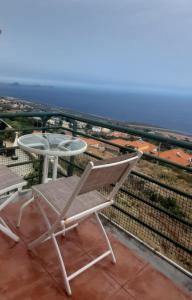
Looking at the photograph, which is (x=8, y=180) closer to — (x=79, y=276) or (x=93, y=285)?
(x=79, y=276)

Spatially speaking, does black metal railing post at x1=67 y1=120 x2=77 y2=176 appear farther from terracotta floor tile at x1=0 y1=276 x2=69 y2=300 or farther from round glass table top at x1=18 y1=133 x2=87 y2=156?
terracotta floor tile at x1=0 y1=276 x2=69 y2=300

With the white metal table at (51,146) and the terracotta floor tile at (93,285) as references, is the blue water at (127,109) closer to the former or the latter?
the white metal table at (51,146)

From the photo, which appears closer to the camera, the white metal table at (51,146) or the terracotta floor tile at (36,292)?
the terracotta floor tile at (36,292)

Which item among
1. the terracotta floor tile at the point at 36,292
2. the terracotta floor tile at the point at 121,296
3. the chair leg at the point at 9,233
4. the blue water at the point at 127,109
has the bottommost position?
the blue water at the point at 127,109

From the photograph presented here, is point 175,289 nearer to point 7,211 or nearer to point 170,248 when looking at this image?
point 170,248

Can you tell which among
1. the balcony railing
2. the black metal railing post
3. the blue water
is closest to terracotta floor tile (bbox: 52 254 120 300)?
the balcony railing

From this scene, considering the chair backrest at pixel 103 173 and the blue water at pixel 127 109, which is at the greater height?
the chair backrest at pixel 103 173

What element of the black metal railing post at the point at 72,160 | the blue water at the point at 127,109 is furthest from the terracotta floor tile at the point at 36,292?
the blue water at the point at 127,109
